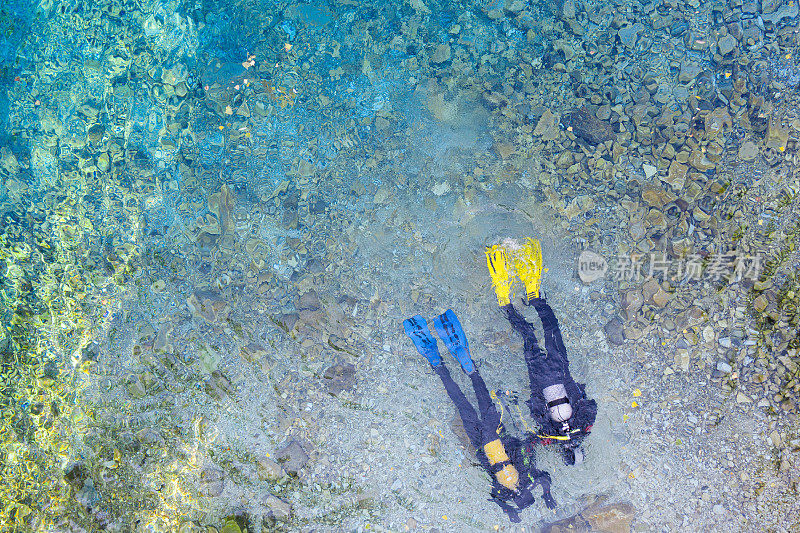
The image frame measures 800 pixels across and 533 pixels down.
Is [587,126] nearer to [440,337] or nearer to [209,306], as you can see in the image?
[440,337]

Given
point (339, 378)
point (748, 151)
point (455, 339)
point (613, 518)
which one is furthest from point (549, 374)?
point (748, 151)

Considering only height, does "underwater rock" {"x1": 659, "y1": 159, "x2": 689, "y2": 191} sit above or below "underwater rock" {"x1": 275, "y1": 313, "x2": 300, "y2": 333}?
above

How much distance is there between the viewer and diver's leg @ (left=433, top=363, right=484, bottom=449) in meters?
1.96

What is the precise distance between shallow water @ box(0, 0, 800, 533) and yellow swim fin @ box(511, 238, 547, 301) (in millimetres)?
64

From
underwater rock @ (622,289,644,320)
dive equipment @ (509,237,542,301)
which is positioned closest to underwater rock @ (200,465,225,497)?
dive equipment @ (509,237,542,301)

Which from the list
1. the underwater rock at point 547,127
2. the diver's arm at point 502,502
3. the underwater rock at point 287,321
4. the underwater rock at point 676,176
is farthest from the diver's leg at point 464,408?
the underwater rock at point 676,176

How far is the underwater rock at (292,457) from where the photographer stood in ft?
6.49

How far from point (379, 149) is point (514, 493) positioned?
1.67 meters

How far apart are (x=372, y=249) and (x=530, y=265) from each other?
722 millimetres

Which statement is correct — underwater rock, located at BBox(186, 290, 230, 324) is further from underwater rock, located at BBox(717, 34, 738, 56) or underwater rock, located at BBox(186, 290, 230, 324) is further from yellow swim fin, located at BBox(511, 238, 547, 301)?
underwater rock, located at BBox(717, 34, 738, 56)

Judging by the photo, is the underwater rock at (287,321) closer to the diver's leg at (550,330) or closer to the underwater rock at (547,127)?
the diver's leg at (550,330)

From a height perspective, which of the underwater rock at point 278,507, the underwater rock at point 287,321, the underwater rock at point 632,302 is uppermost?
the underwater rock at point 287,321

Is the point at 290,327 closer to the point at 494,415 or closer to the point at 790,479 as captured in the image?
the point at 494,415

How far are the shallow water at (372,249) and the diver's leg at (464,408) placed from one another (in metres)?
0.05
